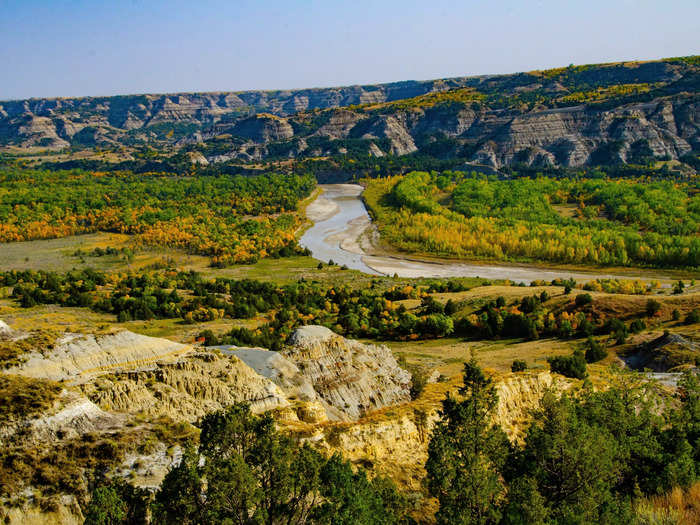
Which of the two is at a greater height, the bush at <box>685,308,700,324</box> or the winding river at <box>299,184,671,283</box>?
the bush at <box>685,308,700,324</box>

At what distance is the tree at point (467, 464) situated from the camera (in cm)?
2219

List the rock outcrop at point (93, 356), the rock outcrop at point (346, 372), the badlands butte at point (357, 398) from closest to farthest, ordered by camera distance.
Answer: the badlands butte at point (357, 398) → the rock outcrop at point (93, 356) → the rock outcrop at point (346, 372)

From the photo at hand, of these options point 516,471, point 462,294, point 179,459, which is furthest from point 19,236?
point 516,471

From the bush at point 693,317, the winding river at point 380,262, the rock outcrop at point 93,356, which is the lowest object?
the winding river at point 380,262

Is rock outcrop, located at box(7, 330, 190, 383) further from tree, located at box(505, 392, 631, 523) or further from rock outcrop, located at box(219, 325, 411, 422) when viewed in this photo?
tree, located at box(505, 392, 631, 523)

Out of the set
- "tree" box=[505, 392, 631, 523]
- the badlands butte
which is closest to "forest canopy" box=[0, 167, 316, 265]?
the badlands butte

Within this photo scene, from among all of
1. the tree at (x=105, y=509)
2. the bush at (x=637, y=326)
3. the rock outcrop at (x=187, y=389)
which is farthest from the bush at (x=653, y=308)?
the tree at (x=105, y=509)

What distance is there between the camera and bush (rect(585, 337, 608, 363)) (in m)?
57.3

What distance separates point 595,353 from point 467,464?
40.4 meters

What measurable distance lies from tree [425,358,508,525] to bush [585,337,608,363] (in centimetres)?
3536

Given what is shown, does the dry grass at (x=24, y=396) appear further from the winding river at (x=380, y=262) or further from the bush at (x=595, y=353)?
the winding river at (x=380, y=262)

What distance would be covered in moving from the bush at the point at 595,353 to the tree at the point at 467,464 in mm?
35360

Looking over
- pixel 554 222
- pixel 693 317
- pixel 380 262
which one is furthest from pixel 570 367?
pixel 554 222

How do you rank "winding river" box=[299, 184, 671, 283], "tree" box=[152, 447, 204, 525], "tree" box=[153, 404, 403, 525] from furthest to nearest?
1. "winding river" box=[299, 184, 671, 283]
2. "tree" box=[152, 447, 204, 525]
3. "tree" box=[153, 404, 403, 525]
